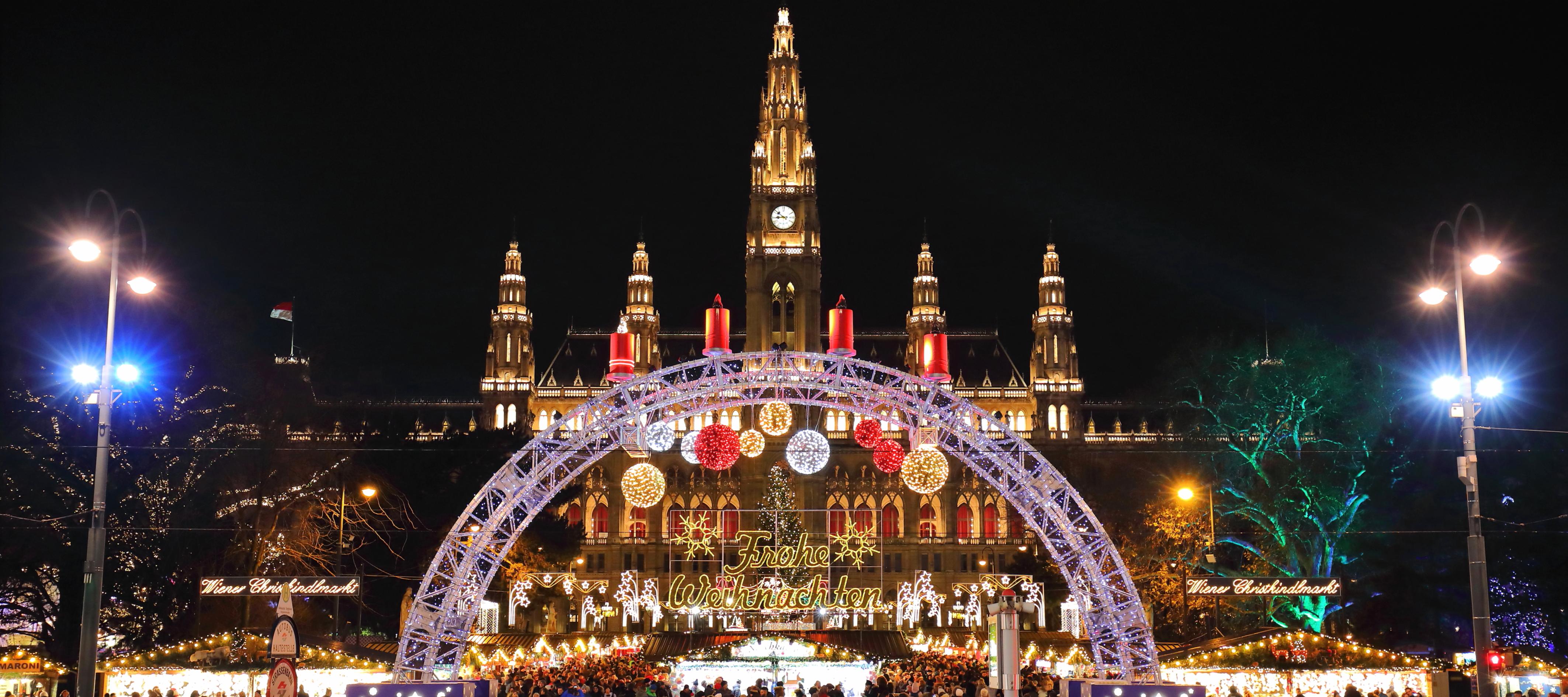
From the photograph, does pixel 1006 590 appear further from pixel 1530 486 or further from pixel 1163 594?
pixel 1530 486

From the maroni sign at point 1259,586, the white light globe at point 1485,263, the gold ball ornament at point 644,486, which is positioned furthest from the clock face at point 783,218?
the white light globe at point 1485,263

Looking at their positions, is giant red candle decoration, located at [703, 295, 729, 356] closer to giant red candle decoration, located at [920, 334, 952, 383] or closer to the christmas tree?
giant red candle decoration, located at [920, 334, 952, 383]

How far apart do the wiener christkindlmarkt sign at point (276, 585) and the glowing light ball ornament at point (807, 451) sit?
859 cm

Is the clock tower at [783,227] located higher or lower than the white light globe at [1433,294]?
higher

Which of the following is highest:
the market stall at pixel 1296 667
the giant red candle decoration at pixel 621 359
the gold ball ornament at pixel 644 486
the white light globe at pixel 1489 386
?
the giant red candle decoration at pixel 621 359

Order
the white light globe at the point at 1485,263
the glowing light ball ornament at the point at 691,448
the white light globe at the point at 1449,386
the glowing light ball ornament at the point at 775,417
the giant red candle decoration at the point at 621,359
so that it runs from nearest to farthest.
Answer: the white light globe at the point at 1485,263 < the white light globe at the point at 1449,386 < the giant red candle decoration at the point at 621,359 < the glowing light ball ornament at the point at 775,417 < the glowing light ball ornament at the point at 691,448

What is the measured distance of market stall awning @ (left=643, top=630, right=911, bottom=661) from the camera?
38094mm

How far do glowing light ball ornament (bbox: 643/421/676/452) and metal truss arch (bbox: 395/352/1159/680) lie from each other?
0.24 m

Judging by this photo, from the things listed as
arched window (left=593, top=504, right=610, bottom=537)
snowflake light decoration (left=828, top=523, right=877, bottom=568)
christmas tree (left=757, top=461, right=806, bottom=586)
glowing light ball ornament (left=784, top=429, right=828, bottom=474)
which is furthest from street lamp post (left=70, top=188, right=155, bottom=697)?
arched window (left=593, top=504, right=610, bottom=537)

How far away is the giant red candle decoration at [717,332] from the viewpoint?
2534cm

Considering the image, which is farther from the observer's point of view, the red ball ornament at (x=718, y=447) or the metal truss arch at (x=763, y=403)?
the red ball ornament at (x=718, y=447)

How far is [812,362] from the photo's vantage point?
27.8 metres

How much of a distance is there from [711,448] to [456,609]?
5697 mm

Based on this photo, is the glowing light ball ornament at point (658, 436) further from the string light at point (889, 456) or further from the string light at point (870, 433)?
the string light at point (889, 456)
